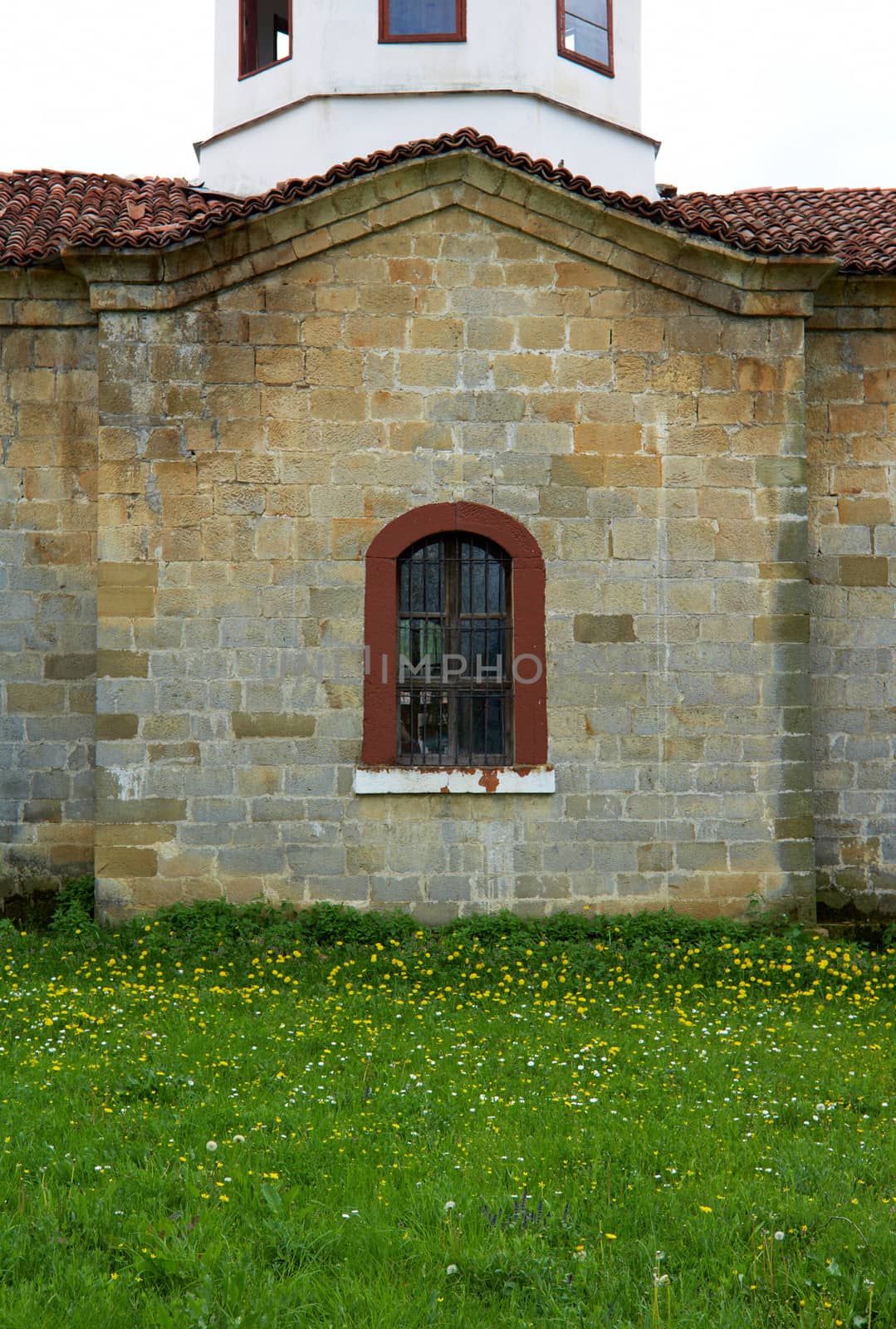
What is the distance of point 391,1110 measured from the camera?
5.48 m

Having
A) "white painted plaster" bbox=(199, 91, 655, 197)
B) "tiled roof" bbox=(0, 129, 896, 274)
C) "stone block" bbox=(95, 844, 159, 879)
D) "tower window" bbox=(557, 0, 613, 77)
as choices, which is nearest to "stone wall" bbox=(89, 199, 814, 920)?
"stone block" bbox=(95, 844, 159, 879)

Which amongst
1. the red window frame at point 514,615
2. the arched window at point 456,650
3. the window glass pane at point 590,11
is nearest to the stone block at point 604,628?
the red window frame at point 514,615

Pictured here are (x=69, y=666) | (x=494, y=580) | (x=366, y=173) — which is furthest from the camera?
(x=69, y=666)

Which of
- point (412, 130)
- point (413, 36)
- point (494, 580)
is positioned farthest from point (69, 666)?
point (413, 36)

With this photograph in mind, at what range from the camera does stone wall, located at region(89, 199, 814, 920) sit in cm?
886

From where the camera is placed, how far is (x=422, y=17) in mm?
11320

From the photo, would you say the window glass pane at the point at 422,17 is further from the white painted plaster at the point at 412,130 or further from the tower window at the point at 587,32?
the tower window at the point at 587,32

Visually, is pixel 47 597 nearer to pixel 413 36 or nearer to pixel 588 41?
pixel 413 36

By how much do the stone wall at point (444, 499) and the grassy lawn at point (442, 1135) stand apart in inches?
28.1

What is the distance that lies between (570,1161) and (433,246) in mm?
6619

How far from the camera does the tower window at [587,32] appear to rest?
1151 centimetres

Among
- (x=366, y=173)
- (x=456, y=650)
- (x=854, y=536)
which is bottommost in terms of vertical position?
(x=456, y=650)

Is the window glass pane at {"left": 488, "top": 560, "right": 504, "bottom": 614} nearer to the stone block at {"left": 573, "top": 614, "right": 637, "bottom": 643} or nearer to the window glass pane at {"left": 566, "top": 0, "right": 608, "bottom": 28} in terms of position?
the stone block at {"left": 573, "top": 614, "right": 637, "bottom": 643}

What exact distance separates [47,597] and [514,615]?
3.67m
